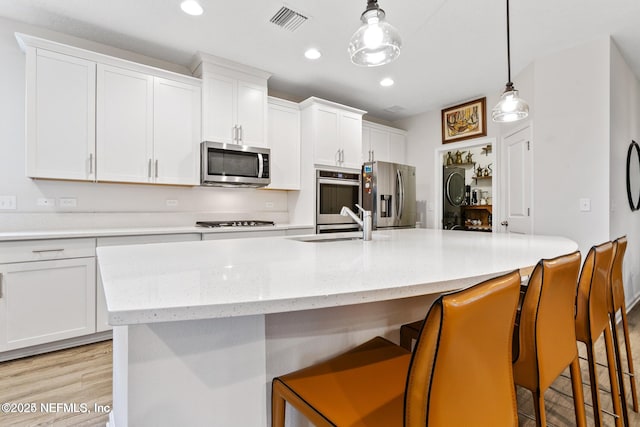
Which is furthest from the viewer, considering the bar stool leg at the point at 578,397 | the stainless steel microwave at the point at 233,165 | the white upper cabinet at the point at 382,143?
the white upper cabinet at the point at 382,143

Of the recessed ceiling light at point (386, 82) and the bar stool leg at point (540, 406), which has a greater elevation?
the recessed ceiling light at point (386, 82)

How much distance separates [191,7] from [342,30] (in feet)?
4.02

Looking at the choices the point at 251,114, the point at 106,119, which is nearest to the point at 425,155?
the point at 251,114

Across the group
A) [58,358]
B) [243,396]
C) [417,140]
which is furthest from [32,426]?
[417,140]

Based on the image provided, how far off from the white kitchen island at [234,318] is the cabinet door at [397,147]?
4109 mm

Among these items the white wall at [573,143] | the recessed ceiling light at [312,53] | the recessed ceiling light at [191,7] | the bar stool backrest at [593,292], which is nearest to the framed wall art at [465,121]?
the white wall at [573,143]

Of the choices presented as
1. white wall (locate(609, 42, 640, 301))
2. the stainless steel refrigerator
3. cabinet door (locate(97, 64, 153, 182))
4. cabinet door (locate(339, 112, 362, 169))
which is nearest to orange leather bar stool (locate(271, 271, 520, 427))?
cabinet door (locate(97, 64, 153, 182))

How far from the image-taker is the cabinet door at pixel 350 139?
161 inches

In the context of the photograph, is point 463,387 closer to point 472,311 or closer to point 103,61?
point 472,311

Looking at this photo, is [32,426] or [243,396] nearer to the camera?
[243,396]

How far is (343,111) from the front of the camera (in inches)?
161

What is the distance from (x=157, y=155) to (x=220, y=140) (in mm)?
622

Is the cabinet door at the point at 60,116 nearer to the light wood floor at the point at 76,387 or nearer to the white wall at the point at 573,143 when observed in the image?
the light wood floor at the point at 76,387

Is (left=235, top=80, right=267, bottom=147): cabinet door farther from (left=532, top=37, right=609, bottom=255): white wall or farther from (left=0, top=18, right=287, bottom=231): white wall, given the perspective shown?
(left=532, top=37, right=609, bottom=255): white wall
